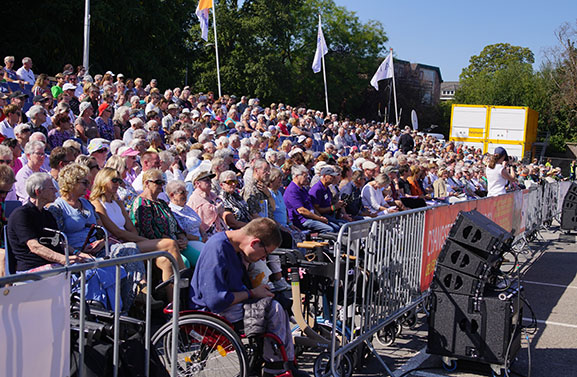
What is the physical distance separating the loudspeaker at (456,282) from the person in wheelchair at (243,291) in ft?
5.83

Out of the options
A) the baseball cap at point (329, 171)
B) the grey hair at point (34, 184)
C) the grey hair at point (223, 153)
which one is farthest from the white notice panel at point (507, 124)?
the grey hair at point (34, 184)

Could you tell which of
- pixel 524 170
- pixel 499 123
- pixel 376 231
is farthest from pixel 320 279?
pixel 499 123

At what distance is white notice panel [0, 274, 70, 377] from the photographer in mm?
2709

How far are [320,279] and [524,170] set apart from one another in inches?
865

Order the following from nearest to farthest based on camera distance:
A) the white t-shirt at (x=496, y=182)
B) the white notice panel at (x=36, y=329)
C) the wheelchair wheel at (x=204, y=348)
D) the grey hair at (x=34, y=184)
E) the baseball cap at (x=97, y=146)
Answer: the white notice panel at (x=36, y=329), the wheelchair wheel at (x=204, y=348), the grey hair at (x=34, y=184), the baseball cap at (x=97, y=146), the white t-shirt at (x=496, y=182)

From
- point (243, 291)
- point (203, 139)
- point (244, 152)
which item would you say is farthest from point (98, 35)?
point (243, 291)

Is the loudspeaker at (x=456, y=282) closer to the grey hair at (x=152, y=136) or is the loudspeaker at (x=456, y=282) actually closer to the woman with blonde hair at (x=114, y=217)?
the woman with blonde hair at (x=114, y=217)

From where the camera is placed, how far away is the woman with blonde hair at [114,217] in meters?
6.00

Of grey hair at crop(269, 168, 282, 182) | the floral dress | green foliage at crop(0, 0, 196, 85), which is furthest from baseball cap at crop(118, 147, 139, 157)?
green foliage at crop(0, 0, 196, 85)

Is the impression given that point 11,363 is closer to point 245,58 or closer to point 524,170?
point 524,170

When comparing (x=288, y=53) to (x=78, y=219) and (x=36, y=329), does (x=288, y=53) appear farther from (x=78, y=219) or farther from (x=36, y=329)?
(x=36, y=329)

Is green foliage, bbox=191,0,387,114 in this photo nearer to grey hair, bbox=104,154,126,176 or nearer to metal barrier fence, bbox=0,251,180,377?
grey hair, bbox=104,154,126,176

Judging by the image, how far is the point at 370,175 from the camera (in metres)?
12.2

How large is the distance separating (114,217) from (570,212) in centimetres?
1464
